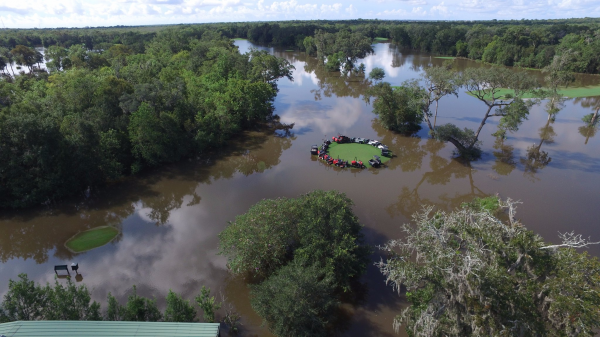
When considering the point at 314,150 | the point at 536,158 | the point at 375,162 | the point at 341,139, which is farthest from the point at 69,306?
the point at 536,158

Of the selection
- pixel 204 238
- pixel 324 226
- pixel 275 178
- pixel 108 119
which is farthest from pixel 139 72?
pixel 324 226

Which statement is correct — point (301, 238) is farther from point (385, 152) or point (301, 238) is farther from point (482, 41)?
point (482, 41)

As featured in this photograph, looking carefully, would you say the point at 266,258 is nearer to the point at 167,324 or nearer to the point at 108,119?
the point at 167,324

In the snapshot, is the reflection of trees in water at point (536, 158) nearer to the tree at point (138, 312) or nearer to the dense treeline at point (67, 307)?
the dense treeline at point (67, 307)

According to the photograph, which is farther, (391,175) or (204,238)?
(391,175)

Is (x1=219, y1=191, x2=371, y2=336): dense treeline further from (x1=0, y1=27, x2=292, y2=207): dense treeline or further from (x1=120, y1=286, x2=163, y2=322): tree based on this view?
(x1=0, y1=27, x2=292, y2=207): dense treeline

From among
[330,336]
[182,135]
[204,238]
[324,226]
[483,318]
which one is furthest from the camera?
[182,135]

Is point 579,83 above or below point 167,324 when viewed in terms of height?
above
